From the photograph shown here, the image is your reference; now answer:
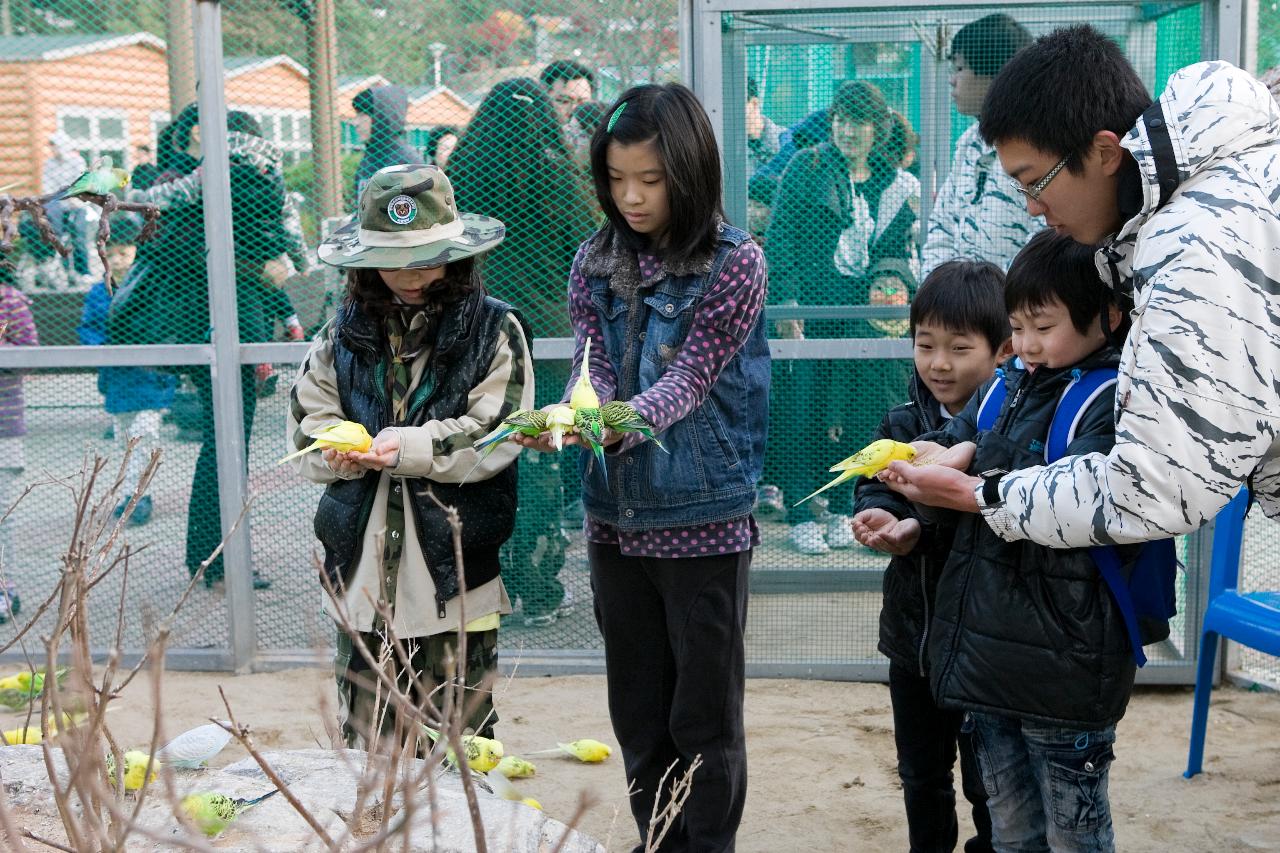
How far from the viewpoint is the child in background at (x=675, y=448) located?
270cm

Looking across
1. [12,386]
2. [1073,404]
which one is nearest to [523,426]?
[1073,404]

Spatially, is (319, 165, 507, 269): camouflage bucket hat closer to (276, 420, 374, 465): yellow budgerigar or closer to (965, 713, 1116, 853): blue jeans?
(276, 420, 374, 465): yellow budgerigar

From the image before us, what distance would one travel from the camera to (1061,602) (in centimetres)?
225

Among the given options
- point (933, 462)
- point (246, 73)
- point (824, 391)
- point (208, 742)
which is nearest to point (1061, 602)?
point (933, 462)

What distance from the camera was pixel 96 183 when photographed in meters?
2.13

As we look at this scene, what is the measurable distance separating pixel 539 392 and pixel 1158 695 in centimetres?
240

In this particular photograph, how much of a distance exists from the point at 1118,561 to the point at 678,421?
0.94 meters

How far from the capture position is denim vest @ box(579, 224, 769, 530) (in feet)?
8.91

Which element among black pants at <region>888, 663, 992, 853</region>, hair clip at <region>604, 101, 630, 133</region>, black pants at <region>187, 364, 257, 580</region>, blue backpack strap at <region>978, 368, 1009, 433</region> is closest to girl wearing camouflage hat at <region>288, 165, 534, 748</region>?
hair clip at <region>604, 101, 630, 133</region>

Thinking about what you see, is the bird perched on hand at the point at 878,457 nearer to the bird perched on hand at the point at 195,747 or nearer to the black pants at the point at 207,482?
the bird perched on hand at the point at 195,747

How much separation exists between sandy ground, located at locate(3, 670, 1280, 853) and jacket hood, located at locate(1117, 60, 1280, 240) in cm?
192

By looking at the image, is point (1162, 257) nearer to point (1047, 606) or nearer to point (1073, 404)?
point (1073, 404)

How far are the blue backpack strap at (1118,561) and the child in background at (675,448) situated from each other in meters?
0.73

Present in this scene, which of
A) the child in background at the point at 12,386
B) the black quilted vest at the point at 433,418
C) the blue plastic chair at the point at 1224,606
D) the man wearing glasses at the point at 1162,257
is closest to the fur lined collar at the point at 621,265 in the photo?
the black quilted vest at the point at 433,418
